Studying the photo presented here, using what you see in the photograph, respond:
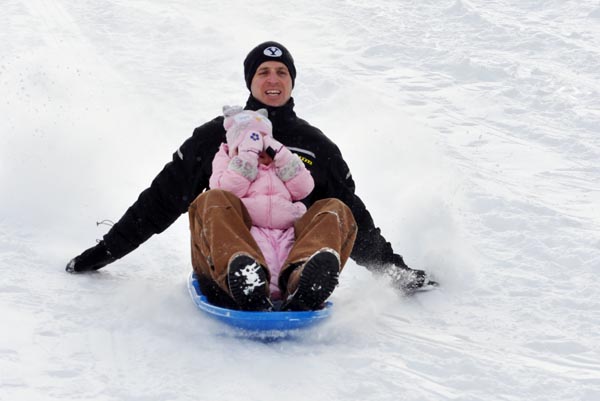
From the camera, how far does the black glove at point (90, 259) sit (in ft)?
11.4

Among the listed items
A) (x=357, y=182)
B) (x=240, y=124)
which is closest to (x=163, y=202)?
(x=240, y=124)

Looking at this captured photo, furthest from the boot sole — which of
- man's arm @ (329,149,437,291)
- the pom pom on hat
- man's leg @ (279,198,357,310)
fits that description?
man's arm @ (329,149,437,291)

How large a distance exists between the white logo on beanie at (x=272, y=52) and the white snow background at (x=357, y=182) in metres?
1.10

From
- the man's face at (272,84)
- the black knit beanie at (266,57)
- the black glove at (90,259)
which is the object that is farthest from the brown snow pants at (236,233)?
the black knit beanie at (266,57)

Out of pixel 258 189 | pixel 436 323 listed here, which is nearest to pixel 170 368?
pixel 258 189

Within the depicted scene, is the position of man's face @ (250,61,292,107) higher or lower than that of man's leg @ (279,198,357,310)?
higher

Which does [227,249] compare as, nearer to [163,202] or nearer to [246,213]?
[246,213]

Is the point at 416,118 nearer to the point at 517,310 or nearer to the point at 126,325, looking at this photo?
the point at 517,310

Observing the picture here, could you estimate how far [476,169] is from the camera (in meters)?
5.32

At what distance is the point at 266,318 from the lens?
2.76 meters

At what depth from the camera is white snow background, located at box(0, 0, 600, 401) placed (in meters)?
2.65

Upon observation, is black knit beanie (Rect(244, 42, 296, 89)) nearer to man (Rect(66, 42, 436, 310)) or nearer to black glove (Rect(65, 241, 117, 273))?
man (Rect(66, 42, 436, 310))

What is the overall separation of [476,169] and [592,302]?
6.29 feet

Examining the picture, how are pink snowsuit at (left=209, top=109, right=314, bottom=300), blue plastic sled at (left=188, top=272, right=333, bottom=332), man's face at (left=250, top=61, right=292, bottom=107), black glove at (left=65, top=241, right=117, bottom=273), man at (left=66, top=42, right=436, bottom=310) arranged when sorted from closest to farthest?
blue plastic sled at (left=188, top=272, right=333, bottom=332) < man at (left=66, top=42, right=436, bottom=310) < pink snowsuit at (left=209, top=109, right=314, bottom=300) < black glove at (left=65, top=241, right=117, bottom=273) < man's face at (left=250, top=61, right=292, bottom=107)
